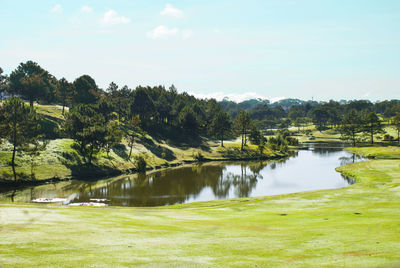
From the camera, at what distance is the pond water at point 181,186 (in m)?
53.2

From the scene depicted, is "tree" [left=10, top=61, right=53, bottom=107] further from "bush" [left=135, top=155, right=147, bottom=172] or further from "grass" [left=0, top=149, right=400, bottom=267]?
"grass" [left=0, top=149, right=400, bottom=267]

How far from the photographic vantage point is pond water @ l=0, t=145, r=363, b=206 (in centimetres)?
5319

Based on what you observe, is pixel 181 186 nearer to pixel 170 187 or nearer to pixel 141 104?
pixel 170 187

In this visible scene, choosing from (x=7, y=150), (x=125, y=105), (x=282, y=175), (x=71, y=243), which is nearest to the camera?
(x=71, y=243)

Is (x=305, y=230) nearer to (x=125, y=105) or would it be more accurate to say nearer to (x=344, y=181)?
(x=344, y=181)

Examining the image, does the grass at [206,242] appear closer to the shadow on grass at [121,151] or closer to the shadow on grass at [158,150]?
the shadow on grass at [121,151]

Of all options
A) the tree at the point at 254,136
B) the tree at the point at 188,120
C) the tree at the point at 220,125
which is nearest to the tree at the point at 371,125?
the tree at the point at 254,136

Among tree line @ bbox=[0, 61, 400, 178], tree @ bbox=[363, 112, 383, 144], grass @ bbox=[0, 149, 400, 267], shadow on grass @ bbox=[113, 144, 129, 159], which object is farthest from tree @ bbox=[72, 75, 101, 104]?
tree @ bbox=[363, 112, 383, 144]

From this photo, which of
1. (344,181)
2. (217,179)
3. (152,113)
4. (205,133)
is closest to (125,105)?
(152,113)

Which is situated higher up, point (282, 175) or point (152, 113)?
point (152, 113)

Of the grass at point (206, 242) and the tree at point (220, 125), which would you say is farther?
the tree at point (220, 125)

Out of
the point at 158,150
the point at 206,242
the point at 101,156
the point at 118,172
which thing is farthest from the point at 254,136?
the point at 206,242

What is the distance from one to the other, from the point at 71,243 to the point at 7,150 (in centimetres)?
6317

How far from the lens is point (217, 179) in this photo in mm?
77562
